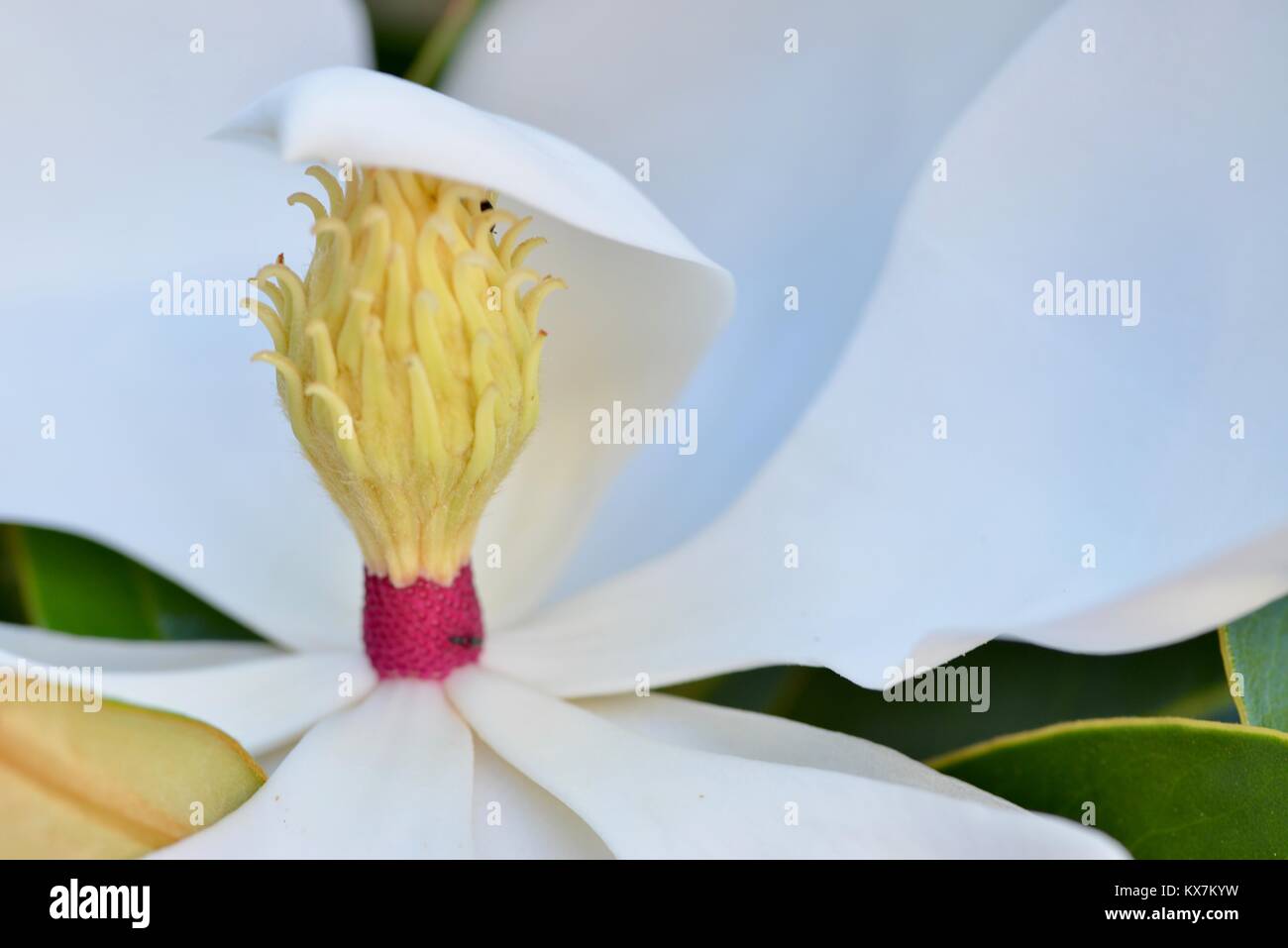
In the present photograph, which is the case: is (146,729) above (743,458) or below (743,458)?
below

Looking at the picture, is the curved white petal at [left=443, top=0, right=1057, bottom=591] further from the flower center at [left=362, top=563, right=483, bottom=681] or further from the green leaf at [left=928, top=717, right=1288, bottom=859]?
the green leaf at [left=928, top=717, right=1288, bottom=859]

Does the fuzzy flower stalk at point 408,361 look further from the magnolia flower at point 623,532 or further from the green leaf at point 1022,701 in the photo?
the green leaf at point 1022,701

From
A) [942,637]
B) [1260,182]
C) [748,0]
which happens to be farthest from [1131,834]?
[748,0]

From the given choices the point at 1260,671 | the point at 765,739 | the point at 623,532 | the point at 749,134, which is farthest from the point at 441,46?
the point at 1260,671

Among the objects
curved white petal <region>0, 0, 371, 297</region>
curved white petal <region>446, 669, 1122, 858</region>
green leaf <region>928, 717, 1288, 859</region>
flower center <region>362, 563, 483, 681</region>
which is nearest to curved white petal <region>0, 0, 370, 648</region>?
curved white petal <region>0, 0, 371, 297</region>

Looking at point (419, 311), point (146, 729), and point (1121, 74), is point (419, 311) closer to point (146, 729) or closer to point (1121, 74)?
point (146, 729)
